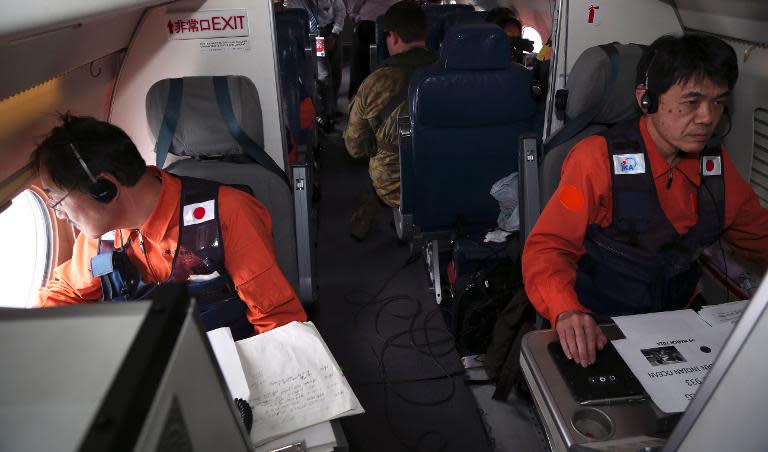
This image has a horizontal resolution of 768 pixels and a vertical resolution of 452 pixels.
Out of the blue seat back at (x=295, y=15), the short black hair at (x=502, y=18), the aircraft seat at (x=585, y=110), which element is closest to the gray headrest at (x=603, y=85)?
the aircraft seat at (x=585, y=110)

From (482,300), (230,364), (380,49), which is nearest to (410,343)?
(482,300)

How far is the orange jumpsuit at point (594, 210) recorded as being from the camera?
186cm

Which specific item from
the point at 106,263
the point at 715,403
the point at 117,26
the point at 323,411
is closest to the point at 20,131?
the point at 106,263

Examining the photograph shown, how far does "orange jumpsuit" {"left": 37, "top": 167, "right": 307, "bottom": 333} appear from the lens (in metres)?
1.88

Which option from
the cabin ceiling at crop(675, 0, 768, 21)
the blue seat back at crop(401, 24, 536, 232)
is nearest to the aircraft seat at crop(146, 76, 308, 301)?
the blue seat back at crop(401, 24, 536, 232)

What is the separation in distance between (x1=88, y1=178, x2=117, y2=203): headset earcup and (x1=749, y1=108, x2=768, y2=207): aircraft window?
8.11ft

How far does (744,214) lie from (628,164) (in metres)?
0.53

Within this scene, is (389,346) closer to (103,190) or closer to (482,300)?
(482,300)

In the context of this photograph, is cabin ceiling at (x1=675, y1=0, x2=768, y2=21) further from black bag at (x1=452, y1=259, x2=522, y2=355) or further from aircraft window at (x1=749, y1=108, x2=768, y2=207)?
black bag at (x1=452, y1=259, x2=522, y2=355)

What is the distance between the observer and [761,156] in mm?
2188

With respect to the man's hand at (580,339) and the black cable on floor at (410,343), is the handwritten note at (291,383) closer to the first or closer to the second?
the man's hand at (580,339)

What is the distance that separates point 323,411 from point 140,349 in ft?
2.61

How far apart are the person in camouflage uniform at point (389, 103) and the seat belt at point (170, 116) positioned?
1.75 metres

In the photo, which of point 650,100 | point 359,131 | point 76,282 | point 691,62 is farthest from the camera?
point 359,131
